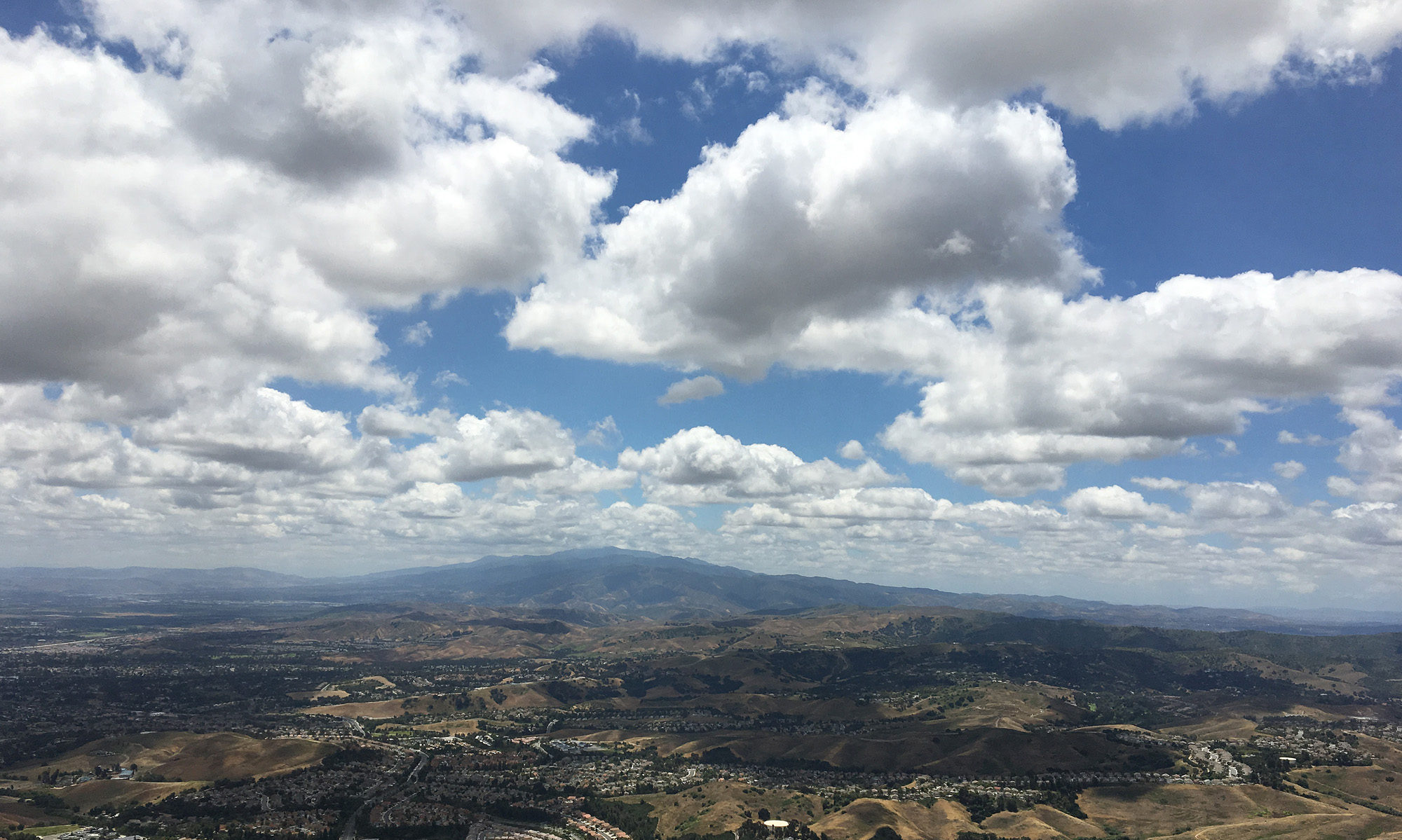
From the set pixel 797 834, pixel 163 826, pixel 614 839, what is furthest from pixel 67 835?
pixel 797 834

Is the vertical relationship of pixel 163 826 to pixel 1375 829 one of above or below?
below

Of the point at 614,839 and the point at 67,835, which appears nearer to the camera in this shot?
the point at 67,835

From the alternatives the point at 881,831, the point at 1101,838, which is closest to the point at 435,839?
the point at 881,831

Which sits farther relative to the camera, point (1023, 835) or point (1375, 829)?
point (1023, 835)

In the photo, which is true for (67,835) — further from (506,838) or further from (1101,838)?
(1101,838)

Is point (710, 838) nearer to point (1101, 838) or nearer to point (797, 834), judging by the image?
point (797, 834)

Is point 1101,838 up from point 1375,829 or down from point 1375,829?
down

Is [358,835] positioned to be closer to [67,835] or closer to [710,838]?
[67,835]

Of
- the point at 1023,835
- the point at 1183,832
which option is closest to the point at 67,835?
the point at 1023,835
